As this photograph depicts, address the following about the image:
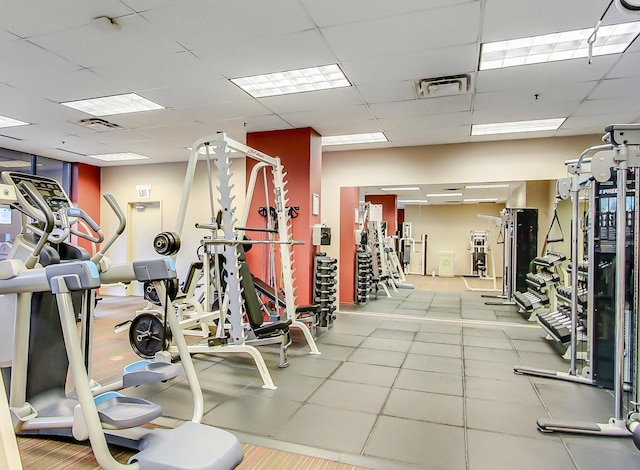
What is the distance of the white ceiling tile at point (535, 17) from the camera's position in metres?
2.58

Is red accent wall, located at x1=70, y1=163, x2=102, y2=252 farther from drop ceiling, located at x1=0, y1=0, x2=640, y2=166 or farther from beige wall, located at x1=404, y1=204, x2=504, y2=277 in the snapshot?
beige wall, located at x1=404, y1=204, x2=504, y2=277

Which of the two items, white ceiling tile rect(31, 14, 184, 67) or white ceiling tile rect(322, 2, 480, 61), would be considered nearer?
white ceiling tile rect(322, 2, 480, 61)

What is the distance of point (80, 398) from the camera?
69.3 inches

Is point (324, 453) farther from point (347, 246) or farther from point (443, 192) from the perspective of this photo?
point (443, 192)

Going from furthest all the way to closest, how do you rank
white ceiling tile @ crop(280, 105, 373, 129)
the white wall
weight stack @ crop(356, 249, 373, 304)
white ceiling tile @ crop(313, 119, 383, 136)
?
the white wall → weight stack @ crop(356, 249, 373, 304) → white ceiling tile @ crop(313, 119, 383, 136) → white ceiling tile @ crop(280, 105, 373, 129)

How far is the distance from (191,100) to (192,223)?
3.85m

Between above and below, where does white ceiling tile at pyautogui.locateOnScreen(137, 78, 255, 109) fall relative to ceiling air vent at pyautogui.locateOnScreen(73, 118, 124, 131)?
above

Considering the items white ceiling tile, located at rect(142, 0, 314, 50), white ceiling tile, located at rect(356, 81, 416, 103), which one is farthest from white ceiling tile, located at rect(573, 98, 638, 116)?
white ceiling tile, located at rect(142, 0, 314, 50)

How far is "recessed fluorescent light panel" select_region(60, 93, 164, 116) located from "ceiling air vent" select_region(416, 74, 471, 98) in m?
3.11

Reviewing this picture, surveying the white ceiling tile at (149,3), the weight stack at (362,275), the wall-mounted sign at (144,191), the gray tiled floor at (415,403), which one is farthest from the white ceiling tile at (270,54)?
the wall-mounted sign at (144,191)

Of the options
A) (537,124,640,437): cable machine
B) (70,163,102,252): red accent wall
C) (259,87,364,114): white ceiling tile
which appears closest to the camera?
(537,124,640,437): cable machine

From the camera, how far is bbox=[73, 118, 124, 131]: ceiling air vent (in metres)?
5.19

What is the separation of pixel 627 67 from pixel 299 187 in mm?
3812

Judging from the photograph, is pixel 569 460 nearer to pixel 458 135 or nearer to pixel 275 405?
pixel 275 405
